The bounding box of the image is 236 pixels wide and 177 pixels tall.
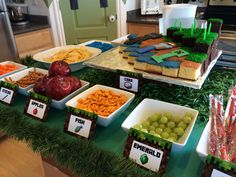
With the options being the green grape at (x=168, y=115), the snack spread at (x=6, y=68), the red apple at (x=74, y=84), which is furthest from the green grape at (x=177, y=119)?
the snack spread at (x=6, y=68)

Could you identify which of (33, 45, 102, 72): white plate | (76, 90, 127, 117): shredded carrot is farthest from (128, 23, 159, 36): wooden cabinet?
(76, 90, 127, 117): shredded carrot

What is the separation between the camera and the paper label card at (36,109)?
2.89 feet

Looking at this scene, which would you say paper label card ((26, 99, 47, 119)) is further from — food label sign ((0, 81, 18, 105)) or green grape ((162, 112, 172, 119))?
green grape ((162, 112, 172, 119))

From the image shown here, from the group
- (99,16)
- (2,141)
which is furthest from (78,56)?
(99,16)

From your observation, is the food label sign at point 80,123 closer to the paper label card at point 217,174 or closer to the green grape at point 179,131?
the green grape at point 179,131

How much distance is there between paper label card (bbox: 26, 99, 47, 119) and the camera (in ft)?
2.89

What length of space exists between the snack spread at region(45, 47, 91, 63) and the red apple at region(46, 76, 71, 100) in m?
0.34

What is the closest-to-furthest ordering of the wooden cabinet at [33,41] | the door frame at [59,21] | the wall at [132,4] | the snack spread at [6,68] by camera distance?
1. the snack spread at [6,68]
2. the wooden cabinet at [33,41]
3. the door frame at [59,21]
4. the wall at [132,4]

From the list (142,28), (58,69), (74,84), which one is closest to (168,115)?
(74,84)

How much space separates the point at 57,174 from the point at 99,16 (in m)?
2.12

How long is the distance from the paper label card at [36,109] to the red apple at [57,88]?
0.17 feet

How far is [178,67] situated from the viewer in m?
0.88

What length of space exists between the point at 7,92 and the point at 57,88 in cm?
29

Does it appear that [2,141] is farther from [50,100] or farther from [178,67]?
[178,67]
